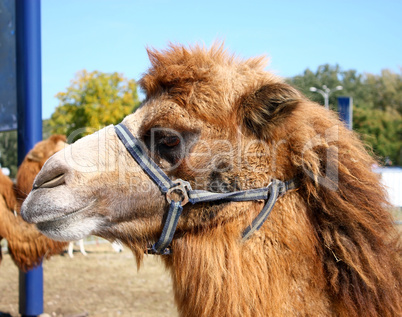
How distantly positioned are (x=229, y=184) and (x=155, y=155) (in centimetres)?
46

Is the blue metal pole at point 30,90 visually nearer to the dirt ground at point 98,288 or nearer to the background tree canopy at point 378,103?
the dirt ground at point 98,288

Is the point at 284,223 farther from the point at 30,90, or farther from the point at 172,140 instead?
the point at 30,90

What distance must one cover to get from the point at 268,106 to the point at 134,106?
19878 mm

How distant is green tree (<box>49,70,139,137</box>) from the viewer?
23.4 m

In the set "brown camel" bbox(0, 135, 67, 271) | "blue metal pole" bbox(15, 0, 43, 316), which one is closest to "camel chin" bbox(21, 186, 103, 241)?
"brown camel" bbox(0, 135, 67, 271)

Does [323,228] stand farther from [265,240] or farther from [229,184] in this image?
[229,184]

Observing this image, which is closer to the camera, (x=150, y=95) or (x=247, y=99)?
(x=247, y=99)

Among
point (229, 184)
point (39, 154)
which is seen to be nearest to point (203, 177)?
point (229, 184)

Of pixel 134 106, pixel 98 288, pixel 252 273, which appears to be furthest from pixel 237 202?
pixel 134 106

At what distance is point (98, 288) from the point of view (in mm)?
7398

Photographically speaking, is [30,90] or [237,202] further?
[30,90]

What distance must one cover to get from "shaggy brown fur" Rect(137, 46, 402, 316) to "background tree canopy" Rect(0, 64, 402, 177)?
538 millimetres

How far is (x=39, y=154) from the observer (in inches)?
195

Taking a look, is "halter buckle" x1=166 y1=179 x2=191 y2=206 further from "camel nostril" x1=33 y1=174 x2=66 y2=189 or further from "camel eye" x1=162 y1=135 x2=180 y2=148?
"camel nostril" x1=33 y1=174 x2=66 y2=189
